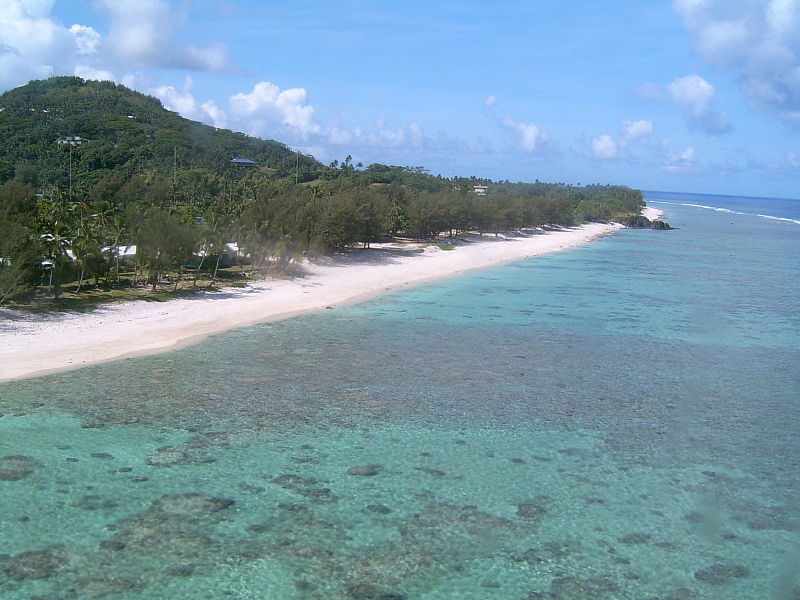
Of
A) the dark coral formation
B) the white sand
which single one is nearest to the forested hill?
the white sand

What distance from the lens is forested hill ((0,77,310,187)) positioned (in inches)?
2616

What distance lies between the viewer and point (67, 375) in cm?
1800

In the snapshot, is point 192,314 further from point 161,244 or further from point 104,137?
point 104,137

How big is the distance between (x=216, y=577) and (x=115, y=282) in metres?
21.2

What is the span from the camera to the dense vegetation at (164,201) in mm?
26422

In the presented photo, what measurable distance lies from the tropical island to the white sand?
0.26 ft

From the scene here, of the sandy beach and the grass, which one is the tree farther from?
the sandy beach

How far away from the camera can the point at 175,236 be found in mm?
27969

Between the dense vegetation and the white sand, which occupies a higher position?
the dense vegetation

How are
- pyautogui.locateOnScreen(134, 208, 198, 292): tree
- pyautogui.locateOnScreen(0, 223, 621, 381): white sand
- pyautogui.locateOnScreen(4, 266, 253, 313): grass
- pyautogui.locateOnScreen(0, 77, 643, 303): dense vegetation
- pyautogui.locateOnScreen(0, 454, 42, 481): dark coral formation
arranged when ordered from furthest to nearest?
1. pyautogui.locateOnScreen(134, 208, 198, 292): tree
2. pyautogui.locateOnScreen(0, 77, 643, 303): dense vegetation
3. pyautogui.locateOnScreen(4, 266, 253, 313): grass
4. pyautogui.locateOnScreen(0, 223, 621, 381): white sand
5. pyautogui.locateOnScreen(0, 454, 42, 481): dark coral formation

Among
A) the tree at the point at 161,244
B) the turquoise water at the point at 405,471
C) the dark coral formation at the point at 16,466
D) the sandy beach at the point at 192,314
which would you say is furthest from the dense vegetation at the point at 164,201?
the dark coral formation at the point at 16,466

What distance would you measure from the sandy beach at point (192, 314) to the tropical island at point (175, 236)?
0.09m

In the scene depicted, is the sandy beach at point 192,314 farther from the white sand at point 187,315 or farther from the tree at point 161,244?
the tree at point 161,244

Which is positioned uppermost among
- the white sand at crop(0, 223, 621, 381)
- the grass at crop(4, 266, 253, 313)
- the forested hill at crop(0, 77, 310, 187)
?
the forested hill at crop(0, 77, 310, 187)
